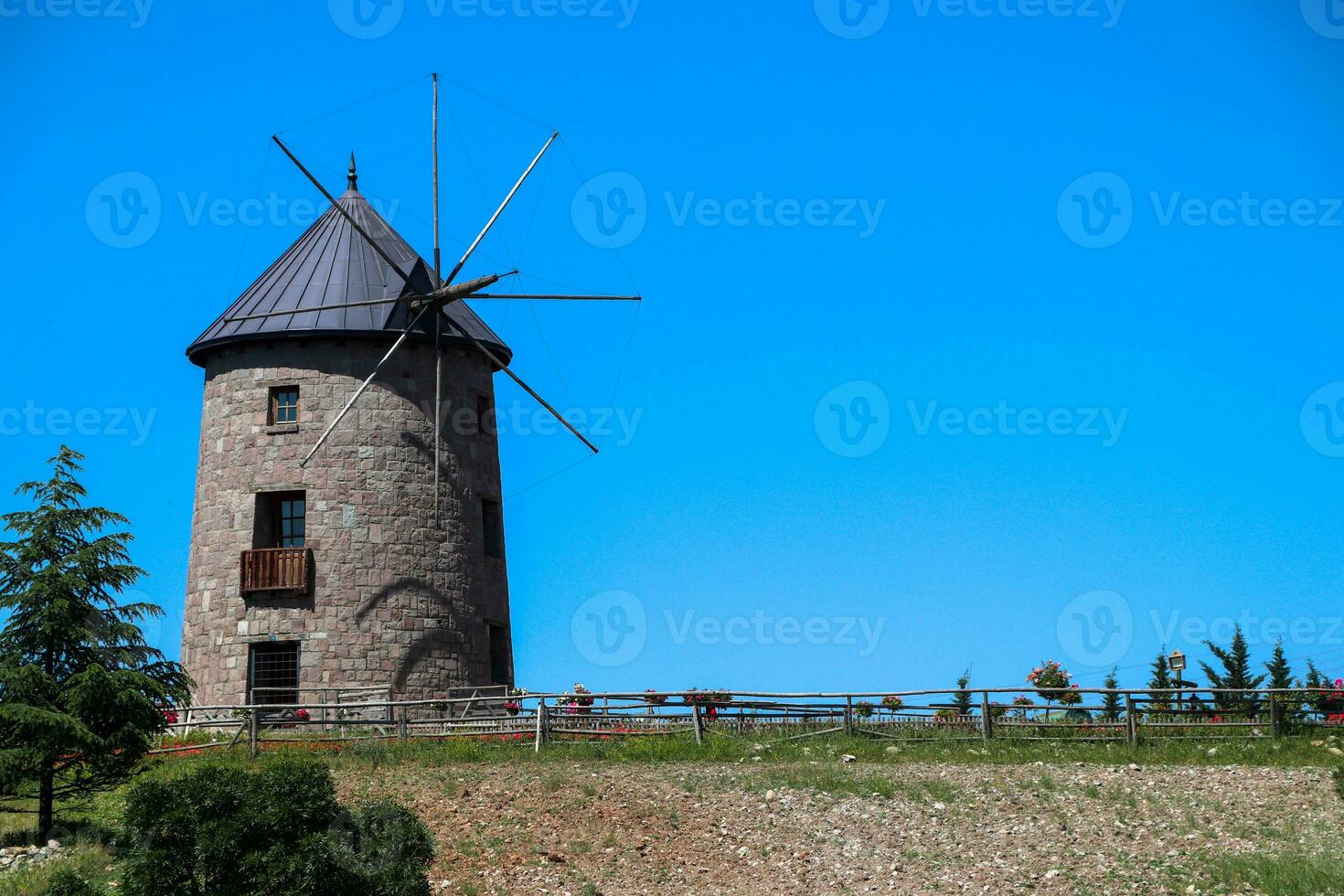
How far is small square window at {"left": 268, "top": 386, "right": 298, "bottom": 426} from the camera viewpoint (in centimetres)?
4038

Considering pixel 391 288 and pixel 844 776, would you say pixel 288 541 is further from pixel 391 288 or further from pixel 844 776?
pixel 844 776

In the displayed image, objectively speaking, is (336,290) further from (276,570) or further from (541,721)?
(541,721)

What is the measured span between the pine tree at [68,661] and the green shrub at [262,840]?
5.85 metres

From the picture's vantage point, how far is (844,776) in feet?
94.8

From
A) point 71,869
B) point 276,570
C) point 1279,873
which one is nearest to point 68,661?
point 71,869

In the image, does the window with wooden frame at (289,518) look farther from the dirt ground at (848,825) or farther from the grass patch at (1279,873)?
the grass patch at (1279,873)

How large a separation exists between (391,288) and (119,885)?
21.5 metres

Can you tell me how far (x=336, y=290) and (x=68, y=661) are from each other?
15369 millimetres

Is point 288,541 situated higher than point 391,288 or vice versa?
point 391,288

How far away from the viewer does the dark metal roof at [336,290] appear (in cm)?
4053

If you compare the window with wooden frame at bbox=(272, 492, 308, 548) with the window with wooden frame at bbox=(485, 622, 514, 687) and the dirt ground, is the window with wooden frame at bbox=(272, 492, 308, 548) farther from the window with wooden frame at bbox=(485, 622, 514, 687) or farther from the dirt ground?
the dirt ground

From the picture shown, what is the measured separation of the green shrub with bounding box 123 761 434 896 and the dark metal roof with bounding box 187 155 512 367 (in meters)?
20.0

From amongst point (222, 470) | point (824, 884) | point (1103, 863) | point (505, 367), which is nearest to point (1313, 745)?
point (1103, 863)

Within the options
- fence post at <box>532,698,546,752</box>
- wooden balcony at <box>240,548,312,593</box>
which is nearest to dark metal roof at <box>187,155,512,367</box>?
wooden balcony at <box>240,548,312,593</box>
